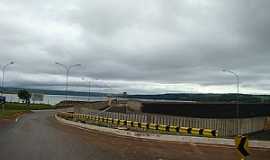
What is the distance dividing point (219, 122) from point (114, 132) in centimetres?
2242

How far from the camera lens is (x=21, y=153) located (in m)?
17.2

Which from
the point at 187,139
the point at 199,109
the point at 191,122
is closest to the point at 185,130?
the point at 187,139

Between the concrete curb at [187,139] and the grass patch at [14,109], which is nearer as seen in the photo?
the concrete curb at [187,139]

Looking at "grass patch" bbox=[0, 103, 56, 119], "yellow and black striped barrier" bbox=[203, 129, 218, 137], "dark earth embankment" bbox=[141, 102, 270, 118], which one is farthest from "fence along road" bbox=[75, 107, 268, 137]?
"dark earth embankment" bbox=[141, 102, 270, 118]

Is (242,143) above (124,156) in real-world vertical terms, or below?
above

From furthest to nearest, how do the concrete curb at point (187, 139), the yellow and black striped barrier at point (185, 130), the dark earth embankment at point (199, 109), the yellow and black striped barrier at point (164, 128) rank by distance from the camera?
the dark earth embankment at point (199, 109) → the yellow and black striped barrier at point (164, 128) → the yellow and black striped barrier at point (185, 130) → the concrete curb at point (187, 139)

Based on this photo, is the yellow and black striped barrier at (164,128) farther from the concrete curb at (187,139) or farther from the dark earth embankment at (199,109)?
the dark earth embankment at (199,109)

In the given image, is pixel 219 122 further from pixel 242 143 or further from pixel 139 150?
Result: pixel 242 143

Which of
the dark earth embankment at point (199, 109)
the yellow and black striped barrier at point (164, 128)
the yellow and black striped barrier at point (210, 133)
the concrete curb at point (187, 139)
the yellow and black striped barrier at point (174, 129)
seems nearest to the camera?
the concrete curb at point (187, 139)

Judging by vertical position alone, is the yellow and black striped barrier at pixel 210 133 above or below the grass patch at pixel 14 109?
above

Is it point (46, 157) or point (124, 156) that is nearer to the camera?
point (46, 157)

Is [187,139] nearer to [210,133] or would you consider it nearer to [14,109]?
[210,133]

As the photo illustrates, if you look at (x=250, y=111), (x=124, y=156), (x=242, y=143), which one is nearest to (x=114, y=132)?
(x=124, y=156)

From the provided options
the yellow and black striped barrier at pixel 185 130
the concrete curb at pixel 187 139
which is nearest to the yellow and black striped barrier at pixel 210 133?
the yellow and black striped barrier at pixel 185 130
